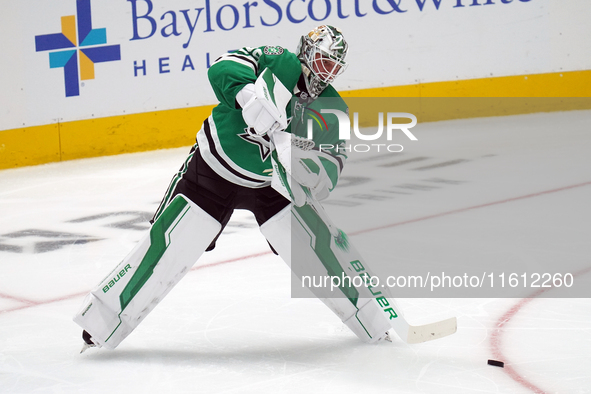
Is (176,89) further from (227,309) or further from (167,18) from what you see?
(227,309)

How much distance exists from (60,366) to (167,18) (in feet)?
12.4

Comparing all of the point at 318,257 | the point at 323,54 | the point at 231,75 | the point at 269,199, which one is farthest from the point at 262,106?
the point at 318,257

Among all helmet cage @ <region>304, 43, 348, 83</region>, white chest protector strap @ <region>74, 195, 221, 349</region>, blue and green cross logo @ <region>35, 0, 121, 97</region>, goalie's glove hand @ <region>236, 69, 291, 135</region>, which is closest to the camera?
goalie's glove hand @ <region>236, 69, 291, 135</region>

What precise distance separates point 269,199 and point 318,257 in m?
0.19

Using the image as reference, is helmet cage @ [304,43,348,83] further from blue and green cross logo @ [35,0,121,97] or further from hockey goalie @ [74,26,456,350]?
blue and green cross logo @ [35,0,121,97]

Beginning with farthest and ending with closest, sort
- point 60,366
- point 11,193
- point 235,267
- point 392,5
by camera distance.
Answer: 1. point 392,5
2. point 11,193
3. point 235,267
4. point 60,366

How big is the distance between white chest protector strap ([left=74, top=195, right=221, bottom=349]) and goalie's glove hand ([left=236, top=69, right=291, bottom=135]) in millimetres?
314

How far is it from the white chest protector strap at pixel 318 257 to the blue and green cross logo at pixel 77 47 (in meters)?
3.61

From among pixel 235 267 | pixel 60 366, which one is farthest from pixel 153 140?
pixel 60 366

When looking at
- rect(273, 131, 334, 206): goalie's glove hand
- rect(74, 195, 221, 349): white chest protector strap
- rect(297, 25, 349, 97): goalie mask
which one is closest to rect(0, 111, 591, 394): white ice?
rect(74, 195, 221, 349): white chest protector strap

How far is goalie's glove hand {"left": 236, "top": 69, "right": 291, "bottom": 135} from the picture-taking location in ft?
5.16

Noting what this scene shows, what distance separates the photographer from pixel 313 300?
2.33m

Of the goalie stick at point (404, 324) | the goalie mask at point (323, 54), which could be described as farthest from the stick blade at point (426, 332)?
the goalie mask at point (323, 54)

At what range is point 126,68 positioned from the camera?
5.13m
